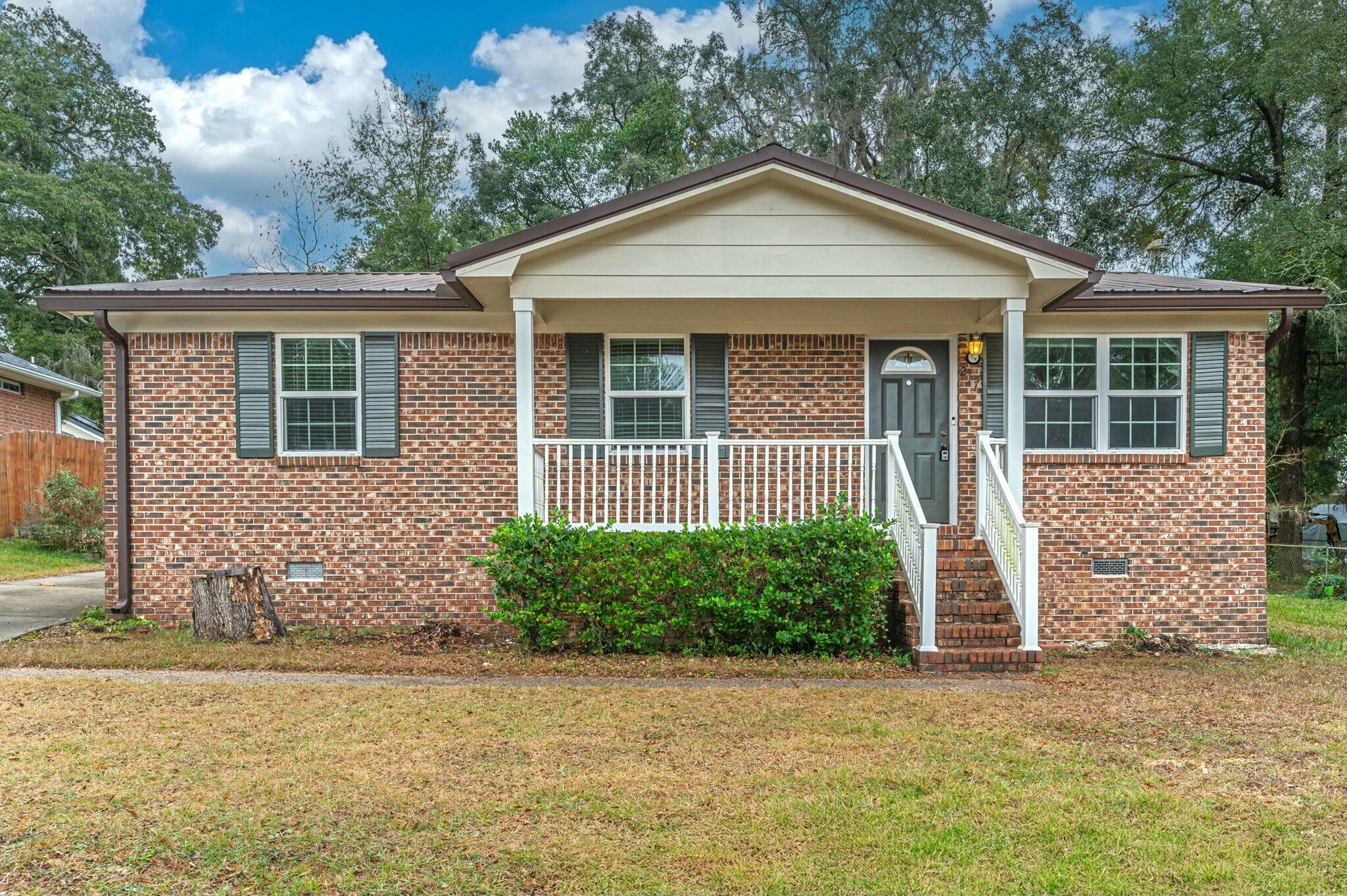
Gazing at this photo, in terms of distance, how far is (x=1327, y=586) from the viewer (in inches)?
536

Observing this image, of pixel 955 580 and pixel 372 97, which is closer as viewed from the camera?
pixel 955 580

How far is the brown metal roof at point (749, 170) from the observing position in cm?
710

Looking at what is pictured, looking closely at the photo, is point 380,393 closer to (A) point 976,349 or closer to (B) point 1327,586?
(A) point 976,349

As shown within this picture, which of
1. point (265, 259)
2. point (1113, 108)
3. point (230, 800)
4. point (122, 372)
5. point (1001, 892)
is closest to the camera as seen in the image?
point (1001, 892)

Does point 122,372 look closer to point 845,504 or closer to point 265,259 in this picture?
point 845,504

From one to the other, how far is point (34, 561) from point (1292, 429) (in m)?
21.8

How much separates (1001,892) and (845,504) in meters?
4.51

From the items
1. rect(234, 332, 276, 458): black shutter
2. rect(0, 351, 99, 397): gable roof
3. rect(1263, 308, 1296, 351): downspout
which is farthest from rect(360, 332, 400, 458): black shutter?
rect(0, 351, 99, 397): gable roof

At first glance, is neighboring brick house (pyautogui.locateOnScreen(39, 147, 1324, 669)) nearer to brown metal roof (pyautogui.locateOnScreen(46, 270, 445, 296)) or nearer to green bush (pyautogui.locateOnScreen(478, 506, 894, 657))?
brown metal roof (pyautogui.locateOnScreen(46, 270, 445, 296))

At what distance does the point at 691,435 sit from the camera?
8.53 meters

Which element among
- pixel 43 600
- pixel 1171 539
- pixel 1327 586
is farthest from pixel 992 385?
pixel 43 600

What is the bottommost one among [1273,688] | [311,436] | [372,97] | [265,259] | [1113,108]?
[1273,688]

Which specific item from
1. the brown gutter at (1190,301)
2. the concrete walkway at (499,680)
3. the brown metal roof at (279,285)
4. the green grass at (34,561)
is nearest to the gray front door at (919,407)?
the brown gutter at (1190,301)

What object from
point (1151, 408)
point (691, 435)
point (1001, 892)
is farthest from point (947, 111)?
point (1001, 892)
